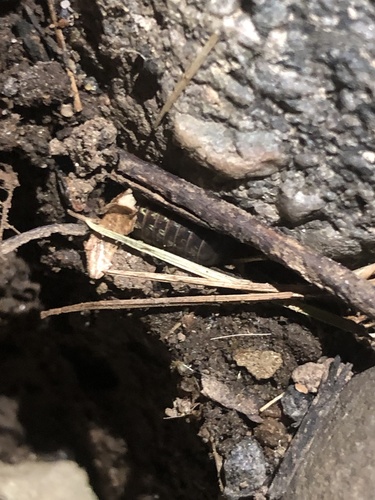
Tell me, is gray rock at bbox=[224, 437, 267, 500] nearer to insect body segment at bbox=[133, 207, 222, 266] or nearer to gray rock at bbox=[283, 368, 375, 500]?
gray rock at bbox=[283, 368, 375, 500]

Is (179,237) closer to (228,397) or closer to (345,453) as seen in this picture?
(228,397)

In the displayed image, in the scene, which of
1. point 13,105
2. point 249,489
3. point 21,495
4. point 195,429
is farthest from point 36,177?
point 21,495

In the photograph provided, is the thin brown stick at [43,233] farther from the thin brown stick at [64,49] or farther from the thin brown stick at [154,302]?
the thin brown stick at [64,49]

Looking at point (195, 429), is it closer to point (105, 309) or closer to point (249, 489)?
point (249, 489)

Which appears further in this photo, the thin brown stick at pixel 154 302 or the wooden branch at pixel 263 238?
the thin brown stick at pixel 154 302

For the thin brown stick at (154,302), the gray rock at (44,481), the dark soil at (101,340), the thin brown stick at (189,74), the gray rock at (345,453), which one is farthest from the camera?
the gray rock at (44,481)

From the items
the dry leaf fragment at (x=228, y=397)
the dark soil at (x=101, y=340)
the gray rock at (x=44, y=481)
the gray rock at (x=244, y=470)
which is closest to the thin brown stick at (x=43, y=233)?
the dark soil at (x=101, y=340)
